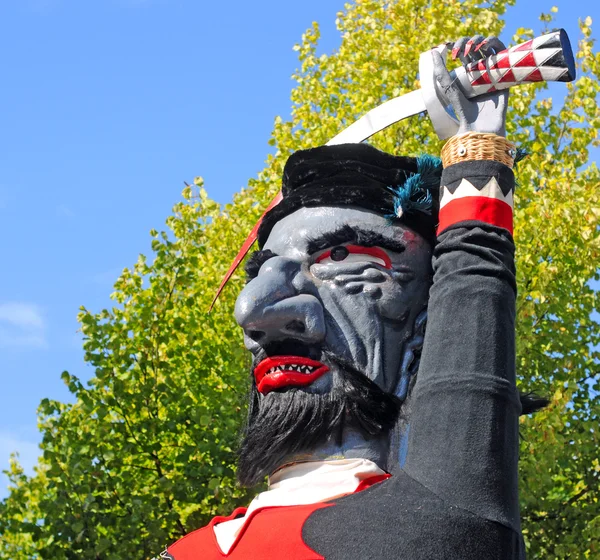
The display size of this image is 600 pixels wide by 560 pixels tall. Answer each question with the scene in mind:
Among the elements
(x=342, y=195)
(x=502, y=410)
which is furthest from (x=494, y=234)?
(x=342, y=195)

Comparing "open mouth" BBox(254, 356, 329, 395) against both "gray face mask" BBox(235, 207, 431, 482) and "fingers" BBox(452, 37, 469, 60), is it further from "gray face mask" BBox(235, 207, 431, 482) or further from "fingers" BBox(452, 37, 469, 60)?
"fingers" BBox(452, 37, 469, 60)

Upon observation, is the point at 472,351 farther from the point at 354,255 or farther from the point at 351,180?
the point at 351,180

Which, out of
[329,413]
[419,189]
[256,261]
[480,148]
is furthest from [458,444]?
[256,261]

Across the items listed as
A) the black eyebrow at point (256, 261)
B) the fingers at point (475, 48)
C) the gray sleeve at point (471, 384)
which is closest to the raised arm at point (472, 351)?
the gray sleeve at point (471, 384)

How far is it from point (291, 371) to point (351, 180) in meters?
0.60

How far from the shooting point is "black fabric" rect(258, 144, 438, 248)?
3035 millimetres

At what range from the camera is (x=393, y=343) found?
289 centimetres

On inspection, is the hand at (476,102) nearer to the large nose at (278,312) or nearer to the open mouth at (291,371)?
the large nose at (278,312)

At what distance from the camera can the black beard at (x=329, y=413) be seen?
2814mm

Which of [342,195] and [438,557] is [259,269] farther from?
[438,557]

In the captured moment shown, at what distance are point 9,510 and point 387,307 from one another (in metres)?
6.05

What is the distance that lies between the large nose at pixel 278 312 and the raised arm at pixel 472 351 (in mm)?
376

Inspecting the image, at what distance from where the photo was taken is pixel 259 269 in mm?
3088

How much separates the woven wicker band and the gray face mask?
373 mm
